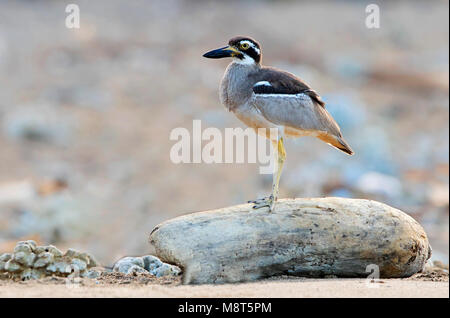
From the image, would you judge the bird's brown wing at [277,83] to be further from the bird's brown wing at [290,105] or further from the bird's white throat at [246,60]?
the bird's white throat at [246,60]

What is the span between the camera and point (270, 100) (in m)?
7.13

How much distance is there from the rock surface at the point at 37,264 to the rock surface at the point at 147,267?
0.42 metres

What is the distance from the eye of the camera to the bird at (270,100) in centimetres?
716

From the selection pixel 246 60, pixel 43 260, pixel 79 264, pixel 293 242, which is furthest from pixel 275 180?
pixel 43 260

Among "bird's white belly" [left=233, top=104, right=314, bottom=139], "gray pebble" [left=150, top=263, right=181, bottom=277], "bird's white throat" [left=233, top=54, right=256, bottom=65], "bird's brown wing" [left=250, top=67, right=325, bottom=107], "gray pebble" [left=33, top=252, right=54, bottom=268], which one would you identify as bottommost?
"gray pebble" [left=150, top=263, right=181, bottom=277]

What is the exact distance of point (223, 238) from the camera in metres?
6.48

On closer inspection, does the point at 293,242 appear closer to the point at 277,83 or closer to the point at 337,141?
the point at 337,141

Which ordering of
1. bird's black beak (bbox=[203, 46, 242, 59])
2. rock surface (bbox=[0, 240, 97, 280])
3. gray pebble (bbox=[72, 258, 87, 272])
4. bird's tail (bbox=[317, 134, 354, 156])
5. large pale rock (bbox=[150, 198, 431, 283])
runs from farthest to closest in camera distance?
bird's tail (bbox=[317, 134, 354, 156]) → bird's black beak (bbox=[203, 46, 242, 59]) → gray pebble (bbox=[72, 258, 87, 272]) → rock surface (bbox=[0, 240, 97, 280]) → large pale rock (bbox=[150, 198, 431, 283])

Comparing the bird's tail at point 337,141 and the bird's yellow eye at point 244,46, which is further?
the bird's tail at point 337,141

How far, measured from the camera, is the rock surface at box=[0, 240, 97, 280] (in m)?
6.54

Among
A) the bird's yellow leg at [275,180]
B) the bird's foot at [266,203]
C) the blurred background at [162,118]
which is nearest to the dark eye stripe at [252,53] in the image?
the bird's yellow leg at [275,180]

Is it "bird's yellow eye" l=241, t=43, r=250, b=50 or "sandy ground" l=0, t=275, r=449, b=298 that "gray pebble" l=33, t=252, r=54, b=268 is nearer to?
"sandy ground" l=0, t=275, r=449, b=298

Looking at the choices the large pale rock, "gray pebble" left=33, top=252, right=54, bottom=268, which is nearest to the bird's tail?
the large pale rock

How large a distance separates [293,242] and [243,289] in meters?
0.81
